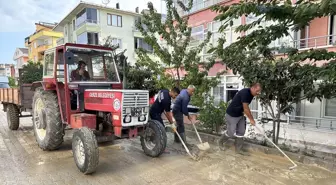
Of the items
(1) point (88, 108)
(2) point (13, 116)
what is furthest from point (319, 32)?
(2) point (13, 116)

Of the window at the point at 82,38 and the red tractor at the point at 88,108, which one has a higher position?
the window at the point at 82,38

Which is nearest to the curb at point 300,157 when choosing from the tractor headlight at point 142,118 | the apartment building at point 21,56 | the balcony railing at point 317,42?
the tractor headlight at point 142,118

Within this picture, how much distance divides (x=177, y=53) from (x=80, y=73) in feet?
10.7

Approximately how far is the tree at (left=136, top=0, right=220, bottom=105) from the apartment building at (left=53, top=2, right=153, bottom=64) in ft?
53.7

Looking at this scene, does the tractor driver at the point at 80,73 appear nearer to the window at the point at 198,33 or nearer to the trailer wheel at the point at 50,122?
the trailer wheel at the point at 50,122

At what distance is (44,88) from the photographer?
6.06 meters

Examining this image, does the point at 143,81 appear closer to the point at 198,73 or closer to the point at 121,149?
the point at 198,73

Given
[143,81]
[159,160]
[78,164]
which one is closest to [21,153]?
[78,164]

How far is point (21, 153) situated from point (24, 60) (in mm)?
63523

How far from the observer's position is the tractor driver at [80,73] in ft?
18.8

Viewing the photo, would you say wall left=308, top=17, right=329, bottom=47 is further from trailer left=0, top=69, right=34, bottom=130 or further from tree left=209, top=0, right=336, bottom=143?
trailer left=0, top=69, right=34, bottom=130

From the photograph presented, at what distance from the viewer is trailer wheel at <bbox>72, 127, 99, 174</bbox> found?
4387 mm

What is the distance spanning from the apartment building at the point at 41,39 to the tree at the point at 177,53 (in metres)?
38.1

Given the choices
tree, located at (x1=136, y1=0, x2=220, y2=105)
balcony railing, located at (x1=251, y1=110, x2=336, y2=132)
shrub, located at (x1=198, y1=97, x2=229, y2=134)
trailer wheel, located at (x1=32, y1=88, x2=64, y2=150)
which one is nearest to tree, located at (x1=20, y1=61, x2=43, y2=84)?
trailer wheel, located at (x1=32, y1=88, x2=64, y2=150)
